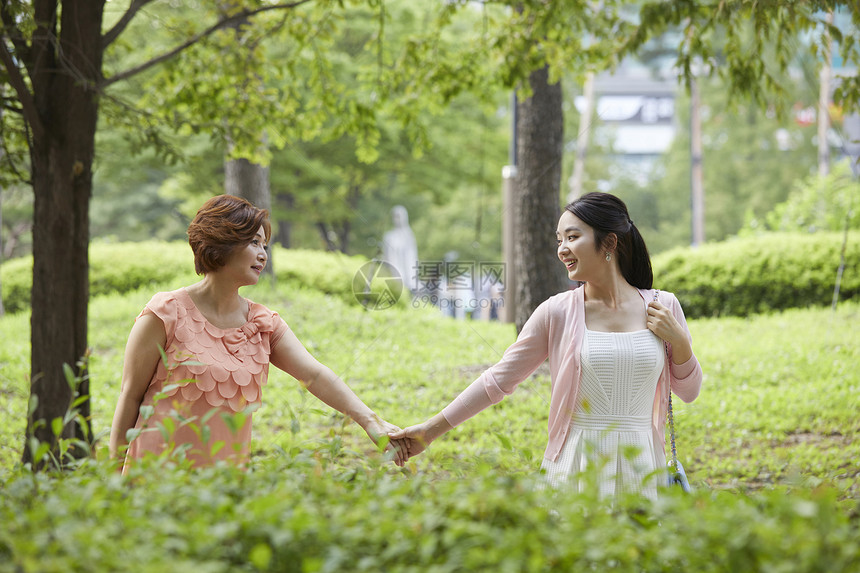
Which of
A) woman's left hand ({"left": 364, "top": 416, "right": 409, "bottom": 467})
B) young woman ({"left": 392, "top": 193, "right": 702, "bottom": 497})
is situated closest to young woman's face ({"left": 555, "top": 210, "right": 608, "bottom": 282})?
young woman ({"left": 392, "top": 193, "right": 702, "bottom": 497})

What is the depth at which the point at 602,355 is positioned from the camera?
105 inches

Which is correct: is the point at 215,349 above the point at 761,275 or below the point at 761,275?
above

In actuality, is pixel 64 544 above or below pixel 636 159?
below

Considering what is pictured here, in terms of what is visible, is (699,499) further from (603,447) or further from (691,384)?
→ (691,384)

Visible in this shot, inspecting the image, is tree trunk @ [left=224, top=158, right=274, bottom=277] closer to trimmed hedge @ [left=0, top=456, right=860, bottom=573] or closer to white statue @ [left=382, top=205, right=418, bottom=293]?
white statue @ [left=382, top=205, right=418, bottom=293]

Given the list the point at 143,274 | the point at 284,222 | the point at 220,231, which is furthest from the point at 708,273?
the point at 284,222

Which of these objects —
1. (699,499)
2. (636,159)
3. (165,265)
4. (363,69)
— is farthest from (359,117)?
(636,159)

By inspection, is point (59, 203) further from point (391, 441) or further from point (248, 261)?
point (391, 441)

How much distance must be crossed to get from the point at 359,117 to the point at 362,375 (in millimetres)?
2594

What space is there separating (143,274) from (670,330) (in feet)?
33.3

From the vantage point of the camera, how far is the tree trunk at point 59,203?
4.04 meters

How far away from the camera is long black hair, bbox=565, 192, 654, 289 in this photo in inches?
110

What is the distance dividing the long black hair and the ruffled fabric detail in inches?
50.9

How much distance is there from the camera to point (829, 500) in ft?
4.14
